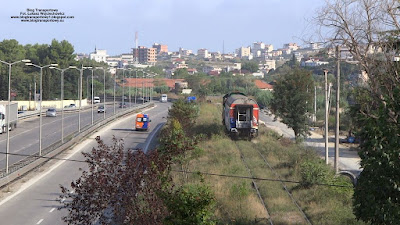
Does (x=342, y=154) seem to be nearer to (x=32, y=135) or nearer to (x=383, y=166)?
(x=32, y=135)

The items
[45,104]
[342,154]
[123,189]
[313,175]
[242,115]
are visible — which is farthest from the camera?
[45,104]

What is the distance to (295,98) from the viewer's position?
48.1 meters

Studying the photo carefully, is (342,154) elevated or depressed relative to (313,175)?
depressed

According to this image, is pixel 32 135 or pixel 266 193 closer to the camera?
pixel 266 193

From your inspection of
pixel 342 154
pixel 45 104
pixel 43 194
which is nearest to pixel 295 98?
pixel 342 154

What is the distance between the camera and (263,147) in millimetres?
45062

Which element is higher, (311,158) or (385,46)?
(385,46)

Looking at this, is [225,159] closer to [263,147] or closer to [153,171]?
[263,147]

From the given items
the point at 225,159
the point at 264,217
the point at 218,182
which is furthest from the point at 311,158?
the point at 264,217

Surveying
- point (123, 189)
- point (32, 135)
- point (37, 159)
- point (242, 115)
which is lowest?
point (32, 135)

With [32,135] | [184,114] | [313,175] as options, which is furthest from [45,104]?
[313,175]

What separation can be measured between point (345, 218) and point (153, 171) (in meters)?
8.05

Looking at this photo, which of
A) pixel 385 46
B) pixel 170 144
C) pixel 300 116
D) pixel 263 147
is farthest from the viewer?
pixel 300 116

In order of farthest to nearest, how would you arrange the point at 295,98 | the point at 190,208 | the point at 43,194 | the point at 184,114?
the point at 184,114 < the point at 295,98 < the point at 43,194 < the point at 190,208
